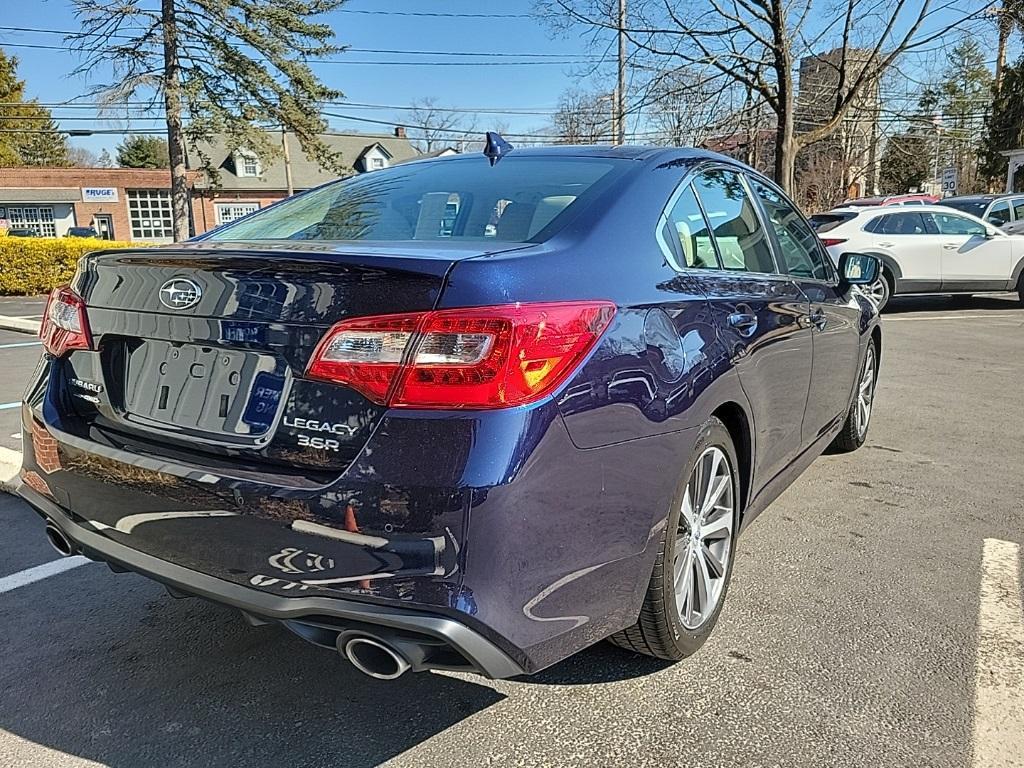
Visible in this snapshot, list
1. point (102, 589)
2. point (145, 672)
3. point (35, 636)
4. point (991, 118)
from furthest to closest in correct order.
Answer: point (991, 118)
point (102, 589)
point (35, 636)
point (145, 672)

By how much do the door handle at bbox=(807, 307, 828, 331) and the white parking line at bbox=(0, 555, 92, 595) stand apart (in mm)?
3089

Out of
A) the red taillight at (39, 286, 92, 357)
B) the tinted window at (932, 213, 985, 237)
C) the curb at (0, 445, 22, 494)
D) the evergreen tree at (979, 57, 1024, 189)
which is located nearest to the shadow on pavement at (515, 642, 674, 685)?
the red taillight at (39, 286, 92, 357)

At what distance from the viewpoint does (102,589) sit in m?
3.21

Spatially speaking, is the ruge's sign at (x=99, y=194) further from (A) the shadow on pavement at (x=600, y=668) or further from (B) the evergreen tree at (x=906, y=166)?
(A) the shadow on pavement at (x=600, y=668)

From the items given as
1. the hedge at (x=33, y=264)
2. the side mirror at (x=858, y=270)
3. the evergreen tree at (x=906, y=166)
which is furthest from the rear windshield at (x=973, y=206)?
the evergreen tree at (x=906, y=166)

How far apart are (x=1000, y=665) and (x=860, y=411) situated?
8.01ft

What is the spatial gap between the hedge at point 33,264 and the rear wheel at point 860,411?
1689cm

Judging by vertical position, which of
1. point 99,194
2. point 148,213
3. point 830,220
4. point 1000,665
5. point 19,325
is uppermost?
point 99,194

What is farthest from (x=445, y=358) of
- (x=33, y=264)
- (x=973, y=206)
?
(x=33, y=264)

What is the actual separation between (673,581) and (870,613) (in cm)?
Answer: 98

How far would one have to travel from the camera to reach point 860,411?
4832mm

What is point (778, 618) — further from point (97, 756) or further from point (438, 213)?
point (97, 756)

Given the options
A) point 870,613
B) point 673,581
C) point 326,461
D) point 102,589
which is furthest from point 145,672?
point 870,613

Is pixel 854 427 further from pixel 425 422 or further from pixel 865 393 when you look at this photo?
pixel 425 422
